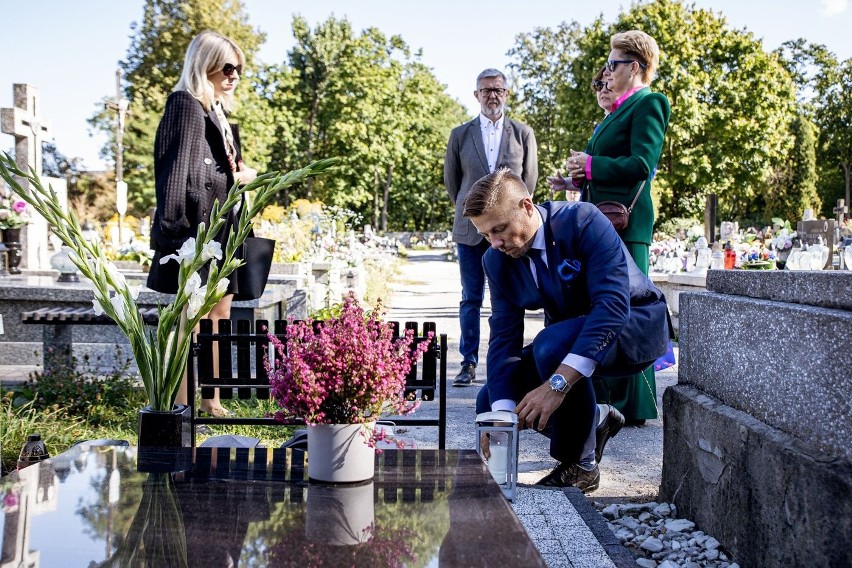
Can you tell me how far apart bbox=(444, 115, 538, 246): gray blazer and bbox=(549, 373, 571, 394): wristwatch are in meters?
3.24

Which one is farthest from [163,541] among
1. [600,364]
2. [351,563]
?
[600,364]

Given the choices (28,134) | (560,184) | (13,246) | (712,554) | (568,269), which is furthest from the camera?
(28,134)

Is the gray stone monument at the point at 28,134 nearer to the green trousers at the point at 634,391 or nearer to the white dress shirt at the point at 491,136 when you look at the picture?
the white dress shirt at the point at 491,136

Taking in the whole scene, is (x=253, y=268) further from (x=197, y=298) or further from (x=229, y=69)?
(x=197, y=298)

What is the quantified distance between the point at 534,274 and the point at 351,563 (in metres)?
1.96

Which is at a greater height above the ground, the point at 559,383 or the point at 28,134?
the point at 28,134

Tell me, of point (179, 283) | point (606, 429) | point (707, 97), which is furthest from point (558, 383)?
point (707, 97)

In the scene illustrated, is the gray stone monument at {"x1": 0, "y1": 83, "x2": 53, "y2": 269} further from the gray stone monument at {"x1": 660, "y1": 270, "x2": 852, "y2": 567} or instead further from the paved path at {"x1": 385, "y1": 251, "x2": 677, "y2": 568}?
the gray stone monument at {"x1": 660, "y1": 270, "x2": 852, "y2": 567}

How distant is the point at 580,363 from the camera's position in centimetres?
320

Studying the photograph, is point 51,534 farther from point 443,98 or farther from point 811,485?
point 443,98

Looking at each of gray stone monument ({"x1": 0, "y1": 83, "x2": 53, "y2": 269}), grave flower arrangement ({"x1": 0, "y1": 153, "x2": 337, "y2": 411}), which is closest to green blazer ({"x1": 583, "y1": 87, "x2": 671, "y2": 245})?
grave flower arrangement ({"x1": 0, "y1": 153, "x2": 337, "y2": 411})

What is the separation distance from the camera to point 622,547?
2932mm

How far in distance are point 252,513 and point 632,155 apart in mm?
3130

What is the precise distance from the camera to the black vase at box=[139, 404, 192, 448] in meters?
2.82
